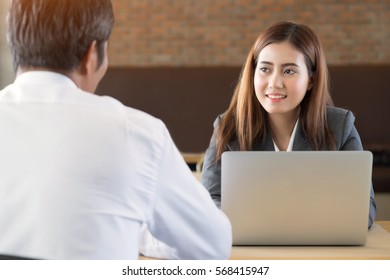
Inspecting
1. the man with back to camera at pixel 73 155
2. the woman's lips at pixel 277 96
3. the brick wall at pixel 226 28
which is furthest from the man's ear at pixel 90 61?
the brick wall at pixel 226 28

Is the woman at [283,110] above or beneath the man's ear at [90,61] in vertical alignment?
beneath

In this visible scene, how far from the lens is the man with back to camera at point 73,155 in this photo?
1.07 metres

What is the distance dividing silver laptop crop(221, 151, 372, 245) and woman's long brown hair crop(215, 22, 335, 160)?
0.54 meters

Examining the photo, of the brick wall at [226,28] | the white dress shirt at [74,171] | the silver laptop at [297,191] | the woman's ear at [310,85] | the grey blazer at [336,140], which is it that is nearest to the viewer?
the white dress shirt at [74,171]

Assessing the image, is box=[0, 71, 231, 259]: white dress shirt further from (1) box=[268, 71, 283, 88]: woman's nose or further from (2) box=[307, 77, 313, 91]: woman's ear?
(2) box=[307, 77, 313, 91]: woman's ear

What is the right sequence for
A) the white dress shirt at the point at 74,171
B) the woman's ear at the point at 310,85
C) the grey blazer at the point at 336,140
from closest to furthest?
1. the white dress shirt at the point at 74,171
2. the grey blazer at the point at 336,140
3. the woman's ear at the point at 310,85

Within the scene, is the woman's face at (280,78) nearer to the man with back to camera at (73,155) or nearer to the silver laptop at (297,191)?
the silver laptop at (297,191)

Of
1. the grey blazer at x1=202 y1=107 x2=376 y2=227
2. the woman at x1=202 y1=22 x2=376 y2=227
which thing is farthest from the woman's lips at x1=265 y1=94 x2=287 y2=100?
the grey blazer at x1=202 y1=107 x2=376 y2=227

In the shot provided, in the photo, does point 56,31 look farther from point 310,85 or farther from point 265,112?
point 310,85

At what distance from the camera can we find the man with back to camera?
1.07 meters

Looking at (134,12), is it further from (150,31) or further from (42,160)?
(42,160)

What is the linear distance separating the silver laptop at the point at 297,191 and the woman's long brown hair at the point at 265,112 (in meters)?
0.54

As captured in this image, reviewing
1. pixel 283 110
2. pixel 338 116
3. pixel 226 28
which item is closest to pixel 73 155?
pixel 283 110

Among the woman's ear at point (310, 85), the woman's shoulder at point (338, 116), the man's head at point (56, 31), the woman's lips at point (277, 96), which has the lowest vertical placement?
the woman's shoulder at point (338, 116)
